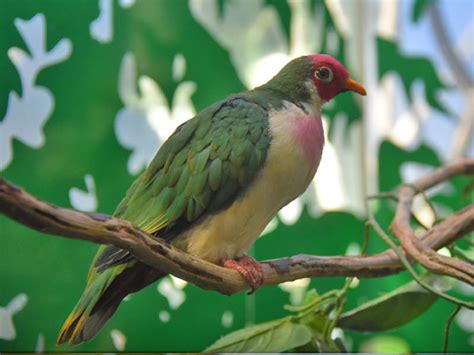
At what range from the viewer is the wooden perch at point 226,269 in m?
0.72

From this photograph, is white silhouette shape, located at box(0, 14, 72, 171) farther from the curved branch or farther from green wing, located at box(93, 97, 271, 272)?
the curved branch

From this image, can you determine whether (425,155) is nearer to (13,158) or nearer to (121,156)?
(121,156)

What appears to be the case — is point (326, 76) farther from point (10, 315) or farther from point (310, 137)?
point (10, 315)

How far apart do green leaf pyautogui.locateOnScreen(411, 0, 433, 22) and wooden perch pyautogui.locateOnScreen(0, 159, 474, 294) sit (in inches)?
15.1

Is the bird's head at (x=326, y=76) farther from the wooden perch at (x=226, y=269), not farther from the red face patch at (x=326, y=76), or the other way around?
the wooden perch at (x=226, y=269)

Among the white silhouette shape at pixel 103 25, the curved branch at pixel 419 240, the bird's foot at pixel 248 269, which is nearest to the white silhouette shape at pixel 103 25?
the white silhouette shape at pixel 103 25

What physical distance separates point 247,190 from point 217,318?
40cm

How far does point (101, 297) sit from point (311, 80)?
1.63 feet

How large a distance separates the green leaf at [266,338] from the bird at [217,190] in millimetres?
155

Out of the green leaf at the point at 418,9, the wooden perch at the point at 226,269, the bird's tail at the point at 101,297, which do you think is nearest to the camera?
the wooden perch at the point at 226,269

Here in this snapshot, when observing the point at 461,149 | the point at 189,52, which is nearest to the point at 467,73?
the point at 461,149

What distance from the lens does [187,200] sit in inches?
40.1

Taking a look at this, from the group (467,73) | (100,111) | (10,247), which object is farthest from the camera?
(467,73)

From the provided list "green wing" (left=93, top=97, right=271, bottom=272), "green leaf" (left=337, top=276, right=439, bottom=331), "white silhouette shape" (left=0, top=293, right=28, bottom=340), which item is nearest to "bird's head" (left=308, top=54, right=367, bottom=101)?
"green wing" (left=93, top=97, right=271, bottom=272)
